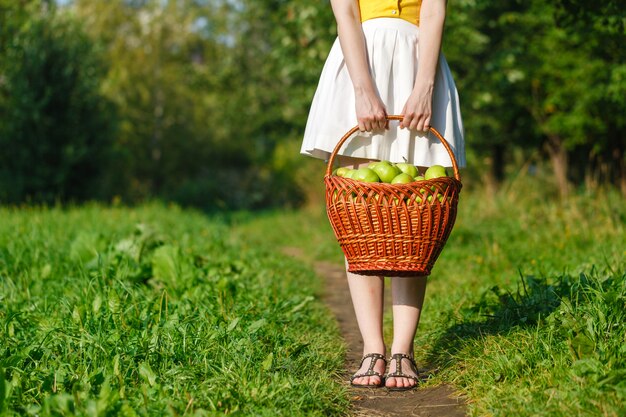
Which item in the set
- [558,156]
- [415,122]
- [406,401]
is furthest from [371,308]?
[558,156]

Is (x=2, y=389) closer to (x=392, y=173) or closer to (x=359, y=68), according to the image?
(x=392, y=173)

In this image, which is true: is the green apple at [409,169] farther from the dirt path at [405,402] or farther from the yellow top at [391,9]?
the dirt path at [405,402]

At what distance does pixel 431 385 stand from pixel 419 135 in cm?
101

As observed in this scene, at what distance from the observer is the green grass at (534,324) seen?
7.93 feet

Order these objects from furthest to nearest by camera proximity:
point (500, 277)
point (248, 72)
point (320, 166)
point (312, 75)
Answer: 1. point (248, 72)
2. point (320, 166)
3. point (312, 75)
4. point (500, 277)

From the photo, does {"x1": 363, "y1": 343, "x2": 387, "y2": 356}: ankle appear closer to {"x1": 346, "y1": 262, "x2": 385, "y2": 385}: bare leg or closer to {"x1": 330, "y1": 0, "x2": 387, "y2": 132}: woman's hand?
{"x1": 346, "y1": 262, "x2": 385, "y2": 385}: bare leg

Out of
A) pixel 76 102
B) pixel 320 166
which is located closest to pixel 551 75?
pixel 320 166

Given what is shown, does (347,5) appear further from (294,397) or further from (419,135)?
(294,397)

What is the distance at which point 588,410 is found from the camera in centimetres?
225

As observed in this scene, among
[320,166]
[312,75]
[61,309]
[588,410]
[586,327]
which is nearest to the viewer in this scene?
[588,410]

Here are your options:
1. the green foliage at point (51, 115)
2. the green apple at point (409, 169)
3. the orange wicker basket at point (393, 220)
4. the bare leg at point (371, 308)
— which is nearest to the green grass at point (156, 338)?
the bare leg at point (371, 308)

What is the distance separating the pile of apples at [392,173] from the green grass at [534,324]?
2.42ft

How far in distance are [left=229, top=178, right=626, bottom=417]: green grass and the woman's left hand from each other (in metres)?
0.93

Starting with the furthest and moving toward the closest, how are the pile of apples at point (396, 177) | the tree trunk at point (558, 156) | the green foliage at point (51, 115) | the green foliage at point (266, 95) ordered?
the tree trunk at point (558, 156)
the green foliage at point (51, 115)
the green foliage at point (266, 95)
the pile of apples at point (396, 177)
